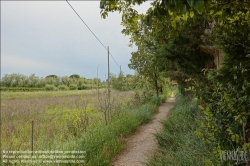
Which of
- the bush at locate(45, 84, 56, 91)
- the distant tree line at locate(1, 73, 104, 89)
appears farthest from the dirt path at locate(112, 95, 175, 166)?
the bush at locate(45, 84, 56, 91)

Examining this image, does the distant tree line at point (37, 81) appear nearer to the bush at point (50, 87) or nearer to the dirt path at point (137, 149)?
the bush at point (50, 87)

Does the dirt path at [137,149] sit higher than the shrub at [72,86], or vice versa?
the shrub at [72,86]

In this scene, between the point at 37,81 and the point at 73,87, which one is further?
the point at 37,81

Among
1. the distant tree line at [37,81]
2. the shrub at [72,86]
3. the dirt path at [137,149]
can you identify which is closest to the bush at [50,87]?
the distant tree line at [37,81]

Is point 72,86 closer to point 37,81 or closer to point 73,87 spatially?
point 73,87

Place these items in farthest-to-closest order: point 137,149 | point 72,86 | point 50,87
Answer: point 50,87 → point 72,86 → point 137,149

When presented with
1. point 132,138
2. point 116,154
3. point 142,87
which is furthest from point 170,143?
point 142,87

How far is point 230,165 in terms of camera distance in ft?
6.11

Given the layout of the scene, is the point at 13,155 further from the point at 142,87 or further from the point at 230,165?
the point at 142,87

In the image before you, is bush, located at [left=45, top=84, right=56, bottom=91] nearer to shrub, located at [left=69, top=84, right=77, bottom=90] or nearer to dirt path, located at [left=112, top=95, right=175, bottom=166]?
shrub, located at [left=69, top=84, right=77, bottom=90]

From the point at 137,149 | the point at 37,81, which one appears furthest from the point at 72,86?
the point at 137,149

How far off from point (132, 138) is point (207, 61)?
3.36 m

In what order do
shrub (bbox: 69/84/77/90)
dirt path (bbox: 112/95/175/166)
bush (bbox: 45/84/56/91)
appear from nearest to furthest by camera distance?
dirt path (bbox: 112/95/175/166)
shrub (bbox: 69/84/77/90)
bush (bbox: 45/84/56/91)

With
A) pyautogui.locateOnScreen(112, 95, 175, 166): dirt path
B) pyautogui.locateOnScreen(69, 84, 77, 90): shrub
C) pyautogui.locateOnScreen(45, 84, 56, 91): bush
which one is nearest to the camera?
pyautogui.locateOnScreen(112, 95, 175, 166): dirt path
